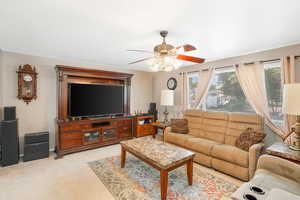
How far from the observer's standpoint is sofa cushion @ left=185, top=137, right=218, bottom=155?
2734 mm

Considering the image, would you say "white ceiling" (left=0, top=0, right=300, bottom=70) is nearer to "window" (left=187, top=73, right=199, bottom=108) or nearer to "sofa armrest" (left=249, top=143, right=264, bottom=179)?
"window" (left=187, top=73, right=199, bottom=108)

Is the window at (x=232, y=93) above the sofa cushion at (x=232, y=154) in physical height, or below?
above

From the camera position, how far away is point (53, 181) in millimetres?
2301

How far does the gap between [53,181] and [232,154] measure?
3.01 m

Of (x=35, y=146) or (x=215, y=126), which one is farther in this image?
(x=215, y=126)

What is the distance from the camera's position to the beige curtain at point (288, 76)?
2.53 m

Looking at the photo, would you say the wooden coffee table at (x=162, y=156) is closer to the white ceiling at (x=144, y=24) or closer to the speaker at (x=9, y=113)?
the white ceiling at (x=144, y=24)

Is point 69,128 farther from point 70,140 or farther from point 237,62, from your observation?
point 237,62

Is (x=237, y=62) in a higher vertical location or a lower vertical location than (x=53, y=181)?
higher

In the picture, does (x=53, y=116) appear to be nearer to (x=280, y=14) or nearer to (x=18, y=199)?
(x=18, y=199)

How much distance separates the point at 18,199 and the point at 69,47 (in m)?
2.55

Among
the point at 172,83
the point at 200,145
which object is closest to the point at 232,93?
the point at 200,145

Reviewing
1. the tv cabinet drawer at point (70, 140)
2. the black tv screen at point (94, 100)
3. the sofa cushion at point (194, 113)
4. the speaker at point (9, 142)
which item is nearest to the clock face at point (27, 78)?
the black tv screen at point (94, 100)

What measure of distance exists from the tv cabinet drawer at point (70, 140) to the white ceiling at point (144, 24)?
1928mm
